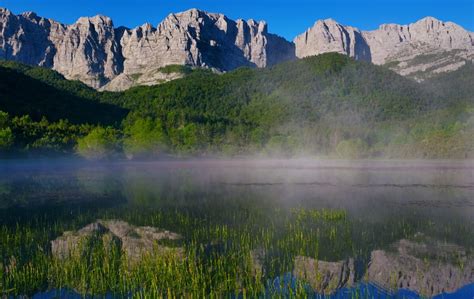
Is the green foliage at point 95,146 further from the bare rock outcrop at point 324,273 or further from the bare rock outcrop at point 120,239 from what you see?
the bare rock outcrop at point 324,273

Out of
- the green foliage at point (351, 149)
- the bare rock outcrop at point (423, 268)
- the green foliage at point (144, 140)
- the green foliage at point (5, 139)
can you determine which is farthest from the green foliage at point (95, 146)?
the bare rock outcrop at point (423, 268)

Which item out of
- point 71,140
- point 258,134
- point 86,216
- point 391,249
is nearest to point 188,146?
point 258,134

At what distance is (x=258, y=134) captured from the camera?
188 meters

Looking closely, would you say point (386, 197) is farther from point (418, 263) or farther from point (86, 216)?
point (86, 216)

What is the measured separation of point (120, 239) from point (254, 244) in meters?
8.07

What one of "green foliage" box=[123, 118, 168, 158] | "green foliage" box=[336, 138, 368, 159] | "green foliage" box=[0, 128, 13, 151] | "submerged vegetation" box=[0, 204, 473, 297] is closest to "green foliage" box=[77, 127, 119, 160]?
"green foliage" box=[123, 118, 168, 158]

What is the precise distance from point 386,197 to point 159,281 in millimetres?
34346

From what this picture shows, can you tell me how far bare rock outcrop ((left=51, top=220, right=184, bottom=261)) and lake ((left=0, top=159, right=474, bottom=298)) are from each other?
0.33 metres

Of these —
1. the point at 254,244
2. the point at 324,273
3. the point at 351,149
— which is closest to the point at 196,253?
the point at 254,244

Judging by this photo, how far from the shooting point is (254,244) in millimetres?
22109

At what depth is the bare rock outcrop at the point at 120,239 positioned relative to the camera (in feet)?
65.9

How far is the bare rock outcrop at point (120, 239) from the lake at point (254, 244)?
1.08ft

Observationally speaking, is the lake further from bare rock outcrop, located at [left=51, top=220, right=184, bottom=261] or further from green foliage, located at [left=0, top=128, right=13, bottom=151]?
green foliage, located at [left=0, top=128, right=13, bottom=151]

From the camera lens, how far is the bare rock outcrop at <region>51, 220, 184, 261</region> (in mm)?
20077
